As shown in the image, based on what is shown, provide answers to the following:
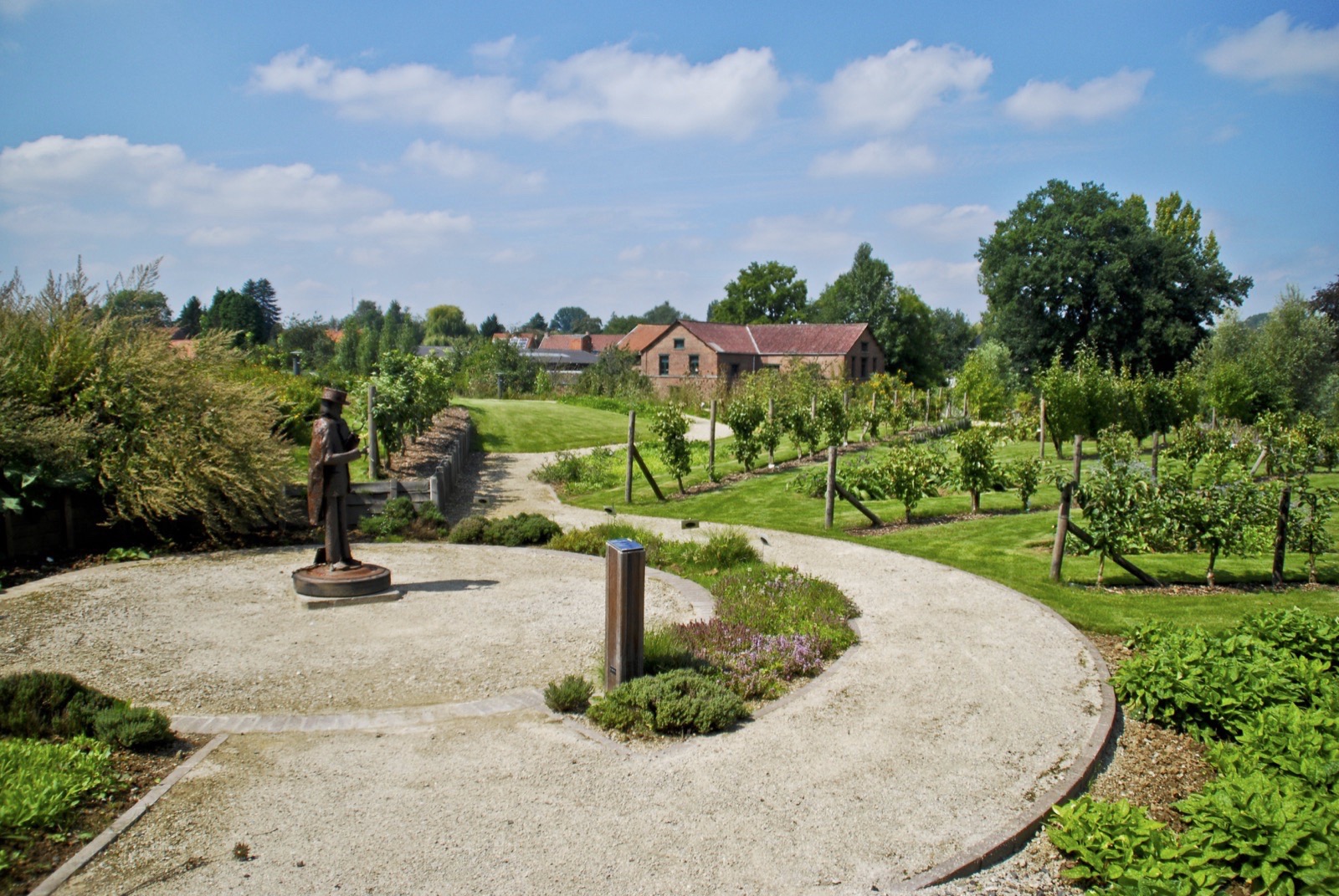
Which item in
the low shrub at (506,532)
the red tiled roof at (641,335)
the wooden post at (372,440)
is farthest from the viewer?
the red tiled roof at (641,335)

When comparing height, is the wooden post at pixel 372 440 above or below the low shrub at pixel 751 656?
above

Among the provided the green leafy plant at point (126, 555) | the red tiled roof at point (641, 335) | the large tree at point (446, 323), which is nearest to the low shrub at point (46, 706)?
the green leafy plant at point (126, 555)

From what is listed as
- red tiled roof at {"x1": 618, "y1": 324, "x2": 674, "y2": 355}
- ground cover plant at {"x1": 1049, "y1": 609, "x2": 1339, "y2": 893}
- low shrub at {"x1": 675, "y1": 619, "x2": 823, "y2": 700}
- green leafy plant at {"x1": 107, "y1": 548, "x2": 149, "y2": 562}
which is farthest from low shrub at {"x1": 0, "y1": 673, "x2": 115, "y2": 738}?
red tiled roof at {"x1": 618, "y1": 324, "x2": 674, "y2": 355}

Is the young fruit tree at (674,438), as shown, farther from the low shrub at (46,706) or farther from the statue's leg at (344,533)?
the low shrub at (46,706)

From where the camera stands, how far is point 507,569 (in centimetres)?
1177

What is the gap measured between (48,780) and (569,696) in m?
3.43

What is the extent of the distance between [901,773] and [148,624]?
7.89 meters

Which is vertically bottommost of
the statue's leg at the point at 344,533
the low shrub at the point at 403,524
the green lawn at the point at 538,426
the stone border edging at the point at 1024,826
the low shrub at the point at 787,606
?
the stone border edging at the point at 1024,826

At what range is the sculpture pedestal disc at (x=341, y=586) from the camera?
9727 mm

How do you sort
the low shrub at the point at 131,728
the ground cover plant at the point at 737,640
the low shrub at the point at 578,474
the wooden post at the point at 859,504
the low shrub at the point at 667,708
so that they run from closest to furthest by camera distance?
the low shrub at the point at 131,728, the low shrub at the point at 667,708, the ground cover plant at the point at 737,640, the wooden post at the point at 859,504, the low shrub at the point at 578,474

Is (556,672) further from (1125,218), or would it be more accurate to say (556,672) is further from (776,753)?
(1125,218)

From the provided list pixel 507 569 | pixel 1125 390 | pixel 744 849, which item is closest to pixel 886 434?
pixel 1125 390

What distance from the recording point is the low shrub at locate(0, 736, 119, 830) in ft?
15.6

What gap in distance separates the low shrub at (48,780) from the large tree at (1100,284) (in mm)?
46519
